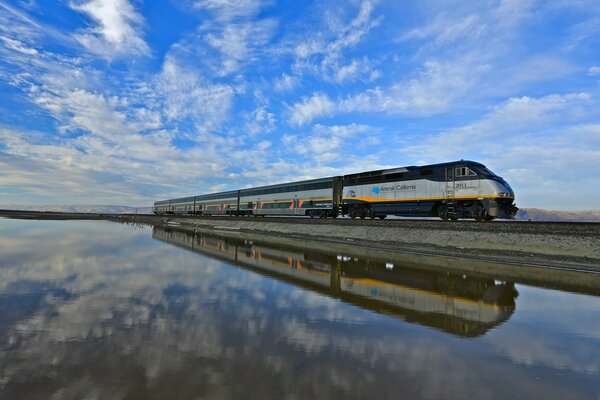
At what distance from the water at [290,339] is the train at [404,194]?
12039mm

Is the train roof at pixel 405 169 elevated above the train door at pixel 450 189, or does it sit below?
above

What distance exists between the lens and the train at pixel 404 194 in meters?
23.1

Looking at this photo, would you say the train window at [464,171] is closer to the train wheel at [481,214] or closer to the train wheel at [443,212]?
the train wheel at [481,214]

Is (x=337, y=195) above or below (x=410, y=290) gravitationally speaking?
above

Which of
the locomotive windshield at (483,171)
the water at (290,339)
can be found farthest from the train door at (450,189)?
the water at (290,339)

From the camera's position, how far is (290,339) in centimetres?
697

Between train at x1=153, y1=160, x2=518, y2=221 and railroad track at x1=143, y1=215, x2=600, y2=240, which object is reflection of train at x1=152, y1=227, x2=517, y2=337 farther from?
train at x1=153, y1=160, x2=518, y2=221

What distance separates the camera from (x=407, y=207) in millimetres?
28422

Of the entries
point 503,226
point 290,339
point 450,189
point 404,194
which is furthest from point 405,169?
point 290,339

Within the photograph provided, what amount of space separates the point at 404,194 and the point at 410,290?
706 inches

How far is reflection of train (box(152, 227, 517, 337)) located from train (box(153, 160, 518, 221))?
403 inches

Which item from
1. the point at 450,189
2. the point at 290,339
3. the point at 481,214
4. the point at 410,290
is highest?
the point at 450,189

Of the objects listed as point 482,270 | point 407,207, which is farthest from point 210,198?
point 482,270

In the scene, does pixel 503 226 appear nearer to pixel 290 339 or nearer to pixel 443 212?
pixel 443 212
